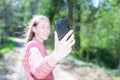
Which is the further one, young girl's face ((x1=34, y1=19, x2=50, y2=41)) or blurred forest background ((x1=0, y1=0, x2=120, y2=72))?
blurred forest background ((x1=0, y1=0, x2=120, y2=72))

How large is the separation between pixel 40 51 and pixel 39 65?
0.74ft

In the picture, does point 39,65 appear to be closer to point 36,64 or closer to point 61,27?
point 36,64

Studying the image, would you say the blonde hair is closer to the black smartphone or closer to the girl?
the girl

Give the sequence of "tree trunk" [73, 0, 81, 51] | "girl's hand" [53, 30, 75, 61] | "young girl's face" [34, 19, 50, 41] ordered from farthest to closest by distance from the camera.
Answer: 1. "tree trunk" [73, 0, 81, 51]
2. "young girl's face" [34, 19, 50, 41]
3. "girl's hand" [53, 30, 75, 61]

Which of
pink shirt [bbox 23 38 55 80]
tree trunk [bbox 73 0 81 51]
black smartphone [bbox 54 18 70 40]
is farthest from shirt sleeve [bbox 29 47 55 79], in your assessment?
tree trunk [bbox 73 0 81 51]

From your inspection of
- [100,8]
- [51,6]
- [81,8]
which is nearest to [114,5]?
[100,8]

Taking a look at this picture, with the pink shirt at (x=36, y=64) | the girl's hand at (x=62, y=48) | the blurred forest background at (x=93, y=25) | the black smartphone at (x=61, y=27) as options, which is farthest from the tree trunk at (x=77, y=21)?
the girl's hand at (x=62, y=48)

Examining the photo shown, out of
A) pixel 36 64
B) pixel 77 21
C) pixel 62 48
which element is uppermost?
pixel 62 48

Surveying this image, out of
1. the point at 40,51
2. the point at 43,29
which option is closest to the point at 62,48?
the point at 40,51

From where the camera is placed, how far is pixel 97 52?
129ft

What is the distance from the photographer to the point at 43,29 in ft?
8.98

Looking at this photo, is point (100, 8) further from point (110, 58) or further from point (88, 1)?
point (110, 58)

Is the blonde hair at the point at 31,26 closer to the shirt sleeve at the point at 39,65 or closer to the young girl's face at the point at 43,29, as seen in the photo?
the young girl's face at the point at 43,29

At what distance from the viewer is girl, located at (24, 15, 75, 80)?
2389mm
